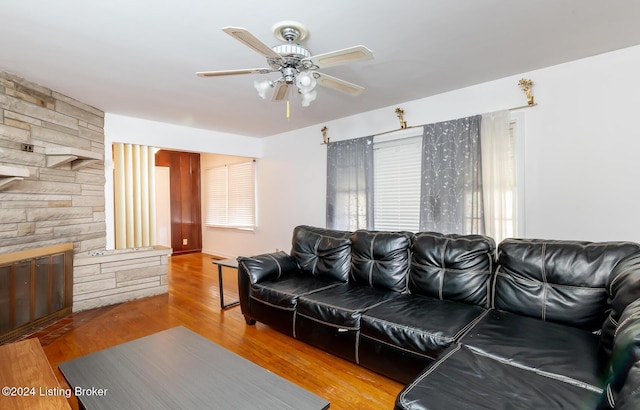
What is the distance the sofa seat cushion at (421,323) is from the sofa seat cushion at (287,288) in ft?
2.31

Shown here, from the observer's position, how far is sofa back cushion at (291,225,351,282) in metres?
3.07

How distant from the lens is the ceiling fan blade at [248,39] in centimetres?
139

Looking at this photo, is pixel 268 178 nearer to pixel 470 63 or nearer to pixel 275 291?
pixel 275 291

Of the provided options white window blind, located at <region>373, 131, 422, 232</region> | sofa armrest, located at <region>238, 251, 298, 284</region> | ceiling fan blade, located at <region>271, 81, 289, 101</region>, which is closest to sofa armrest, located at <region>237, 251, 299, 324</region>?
sofa armrest, located at <region>238, 251, 298, 284</region>

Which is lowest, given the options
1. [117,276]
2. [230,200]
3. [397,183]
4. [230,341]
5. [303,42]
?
[230,341]

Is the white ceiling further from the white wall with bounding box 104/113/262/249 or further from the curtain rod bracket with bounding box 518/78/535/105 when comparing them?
the white wall with bounding box 104/113/262/249

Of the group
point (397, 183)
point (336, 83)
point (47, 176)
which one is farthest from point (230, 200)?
point (336, 83)

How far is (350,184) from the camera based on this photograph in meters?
4.08

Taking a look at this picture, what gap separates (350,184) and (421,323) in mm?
2403

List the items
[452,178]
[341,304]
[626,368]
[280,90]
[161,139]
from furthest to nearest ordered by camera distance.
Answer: [161,139]
[452,178]
[341,304]
[280,90]
[626,368]

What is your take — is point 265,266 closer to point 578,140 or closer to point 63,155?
point 63,155

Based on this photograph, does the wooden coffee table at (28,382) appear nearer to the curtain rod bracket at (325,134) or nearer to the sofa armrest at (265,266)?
the sofa armrest at (265,266)

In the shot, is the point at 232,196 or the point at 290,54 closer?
the point at 290,54

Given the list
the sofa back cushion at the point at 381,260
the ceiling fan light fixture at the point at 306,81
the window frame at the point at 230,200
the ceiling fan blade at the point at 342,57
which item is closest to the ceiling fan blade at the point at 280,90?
the ceiling fan light fixture at the point at 306,81
